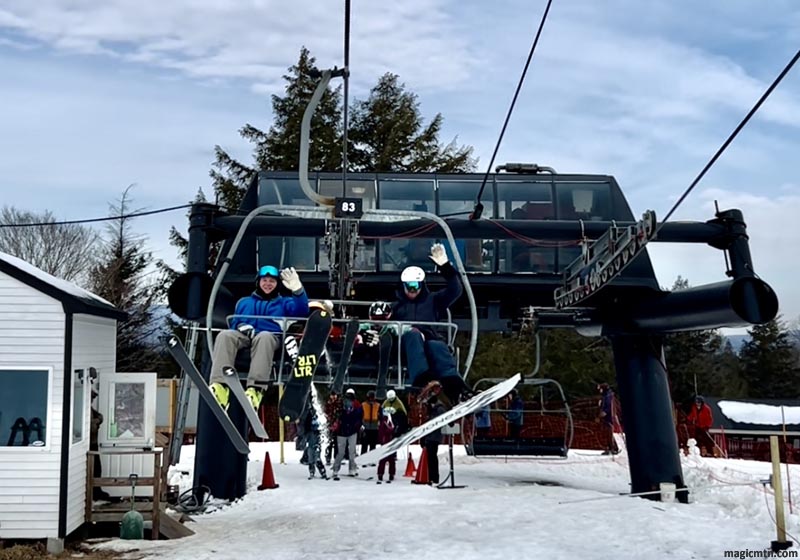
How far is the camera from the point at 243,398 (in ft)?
26.1

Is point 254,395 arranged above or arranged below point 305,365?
below

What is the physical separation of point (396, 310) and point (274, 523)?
4.90 meters

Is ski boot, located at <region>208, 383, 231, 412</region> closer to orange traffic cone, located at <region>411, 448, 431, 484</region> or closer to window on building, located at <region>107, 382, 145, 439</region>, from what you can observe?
window on building, located at <region>107, 382, 145, 439</region>

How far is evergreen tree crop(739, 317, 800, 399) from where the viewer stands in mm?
51875

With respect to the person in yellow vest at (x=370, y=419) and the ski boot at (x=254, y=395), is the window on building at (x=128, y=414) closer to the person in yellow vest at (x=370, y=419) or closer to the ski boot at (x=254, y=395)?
the ski boot at (x=254, y=395)

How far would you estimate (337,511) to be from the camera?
521 inches

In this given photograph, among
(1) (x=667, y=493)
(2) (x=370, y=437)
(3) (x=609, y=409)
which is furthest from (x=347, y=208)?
(3) (x=609, y=409)

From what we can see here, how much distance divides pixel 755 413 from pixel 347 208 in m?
30.5

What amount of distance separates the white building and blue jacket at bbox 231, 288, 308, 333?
386 cm

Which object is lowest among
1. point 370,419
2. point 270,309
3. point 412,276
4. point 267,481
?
point 267,481

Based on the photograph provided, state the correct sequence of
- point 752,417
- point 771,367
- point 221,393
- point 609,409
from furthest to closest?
point 771,367 < point 752,417 < point 609,409 < point 221,393

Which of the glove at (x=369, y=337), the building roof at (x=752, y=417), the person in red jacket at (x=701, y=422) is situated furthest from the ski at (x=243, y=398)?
the building roof at (x=752, y=417)

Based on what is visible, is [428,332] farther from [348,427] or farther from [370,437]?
[370,437]

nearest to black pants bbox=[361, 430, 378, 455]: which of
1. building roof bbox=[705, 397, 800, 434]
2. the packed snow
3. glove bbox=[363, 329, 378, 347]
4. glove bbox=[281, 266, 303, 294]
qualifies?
glove bbox=[363, 329, 378, 347]
